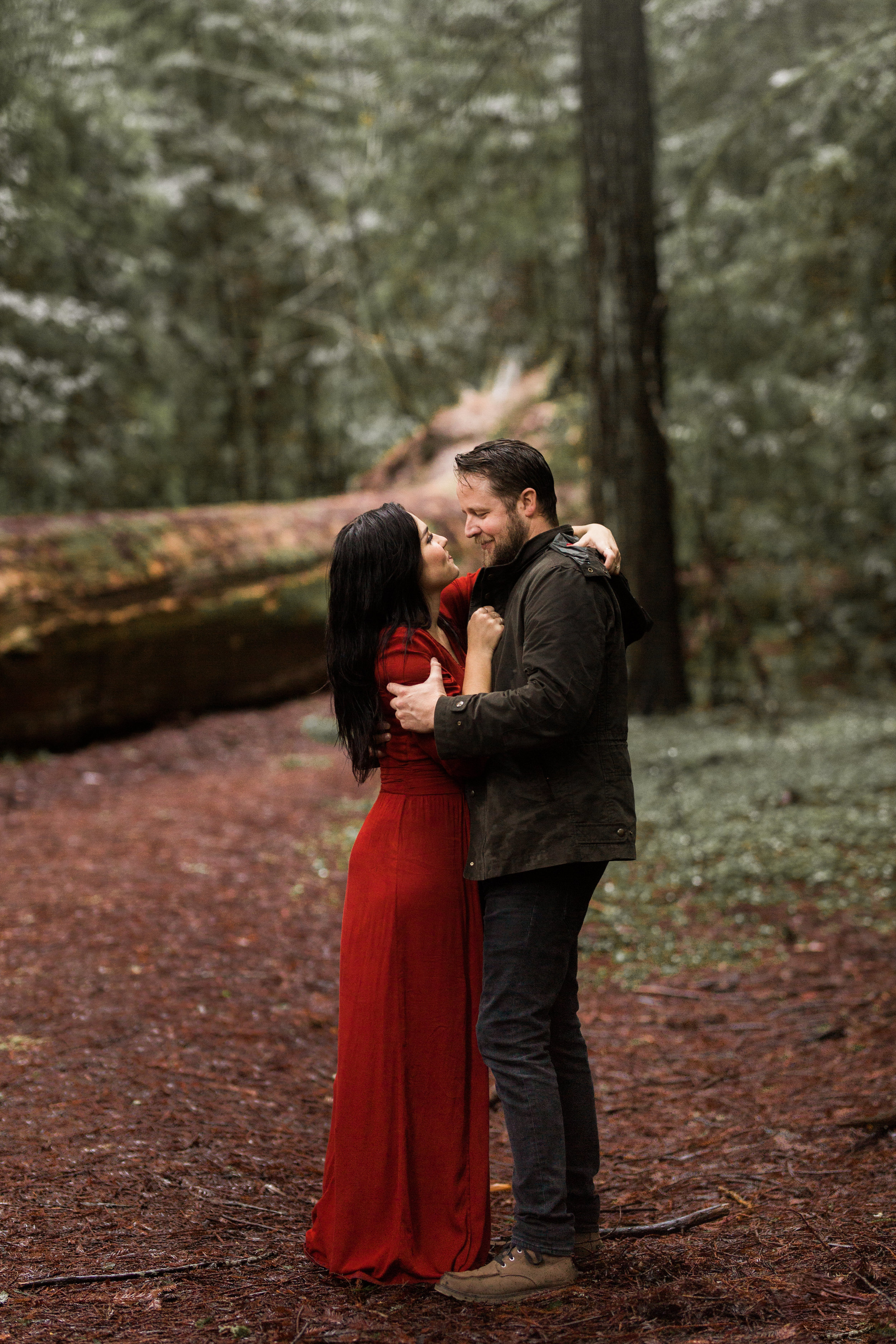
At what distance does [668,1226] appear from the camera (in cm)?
313

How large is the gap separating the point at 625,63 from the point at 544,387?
17.9ft

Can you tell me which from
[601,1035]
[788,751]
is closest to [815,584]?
[788,751]

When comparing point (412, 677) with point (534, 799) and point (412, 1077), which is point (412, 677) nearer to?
point (534, 799)

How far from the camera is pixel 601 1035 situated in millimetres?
4750

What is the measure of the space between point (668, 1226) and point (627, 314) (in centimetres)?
715

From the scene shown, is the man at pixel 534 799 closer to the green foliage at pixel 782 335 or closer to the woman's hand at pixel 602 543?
the woman's hand at pixel 602 543

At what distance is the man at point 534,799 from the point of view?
8.70 ft

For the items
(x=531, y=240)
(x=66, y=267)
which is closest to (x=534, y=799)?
(x=531, y=240)

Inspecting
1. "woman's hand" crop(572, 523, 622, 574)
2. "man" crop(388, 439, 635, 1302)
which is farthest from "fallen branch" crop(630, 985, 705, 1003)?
"woman's hand" crop(572, 523, 622, 574)

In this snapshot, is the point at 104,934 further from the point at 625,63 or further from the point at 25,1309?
the point at 625,63

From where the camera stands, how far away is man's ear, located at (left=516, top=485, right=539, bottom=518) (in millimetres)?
2863

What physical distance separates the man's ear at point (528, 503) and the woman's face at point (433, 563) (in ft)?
0.72

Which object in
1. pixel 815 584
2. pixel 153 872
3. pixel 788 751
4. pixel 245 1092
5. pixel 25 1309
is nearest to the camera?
pixel 25 1309

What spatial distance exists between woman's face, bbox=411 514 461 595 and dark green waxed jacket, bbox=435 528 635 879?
21cm
